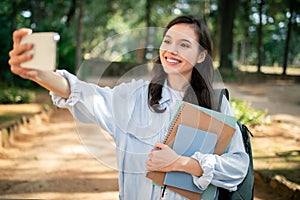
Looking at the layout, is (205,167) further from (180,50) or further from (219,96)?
(180,50)

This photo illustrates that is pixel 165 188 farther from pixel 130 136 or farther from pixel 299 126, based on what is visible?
pixel 299 126

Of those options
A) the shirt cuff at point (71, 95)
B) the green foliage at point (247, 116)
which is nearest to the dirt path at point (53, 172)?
the shirt cuff at point (71, 95)

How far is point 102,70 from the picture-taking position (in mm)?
1457

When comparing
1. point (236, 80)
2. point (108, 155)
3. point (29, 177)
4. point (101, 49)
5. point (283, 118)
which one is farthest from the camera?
point (236, 80)

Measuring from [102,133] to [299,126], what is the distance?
649cm

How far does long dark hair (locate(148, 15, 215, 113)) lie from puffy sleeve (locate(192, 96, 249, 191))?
88 mm

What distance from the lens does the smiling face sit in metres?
1.45

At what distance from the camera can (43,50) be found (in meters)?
1.01

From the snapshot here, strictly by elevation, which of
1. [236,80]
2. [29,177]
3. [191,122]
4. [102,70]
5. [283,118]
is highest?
[102,70]

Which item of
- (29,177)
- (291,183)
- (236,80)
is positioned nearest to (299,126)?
(291,183)

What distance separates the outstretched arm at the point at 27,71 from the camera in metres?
1.06

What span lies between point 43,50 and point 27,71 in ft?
0.45

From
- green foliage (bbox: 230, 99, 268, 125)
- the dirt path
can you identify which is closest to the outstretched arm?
the dirt path

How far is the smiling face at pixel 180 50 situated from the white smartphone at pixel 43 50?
1.70 feet
